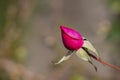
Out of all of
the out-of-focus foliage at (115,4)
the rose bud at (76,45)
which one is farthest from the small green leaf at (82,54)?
the out-of-focus foliage at (115,4)

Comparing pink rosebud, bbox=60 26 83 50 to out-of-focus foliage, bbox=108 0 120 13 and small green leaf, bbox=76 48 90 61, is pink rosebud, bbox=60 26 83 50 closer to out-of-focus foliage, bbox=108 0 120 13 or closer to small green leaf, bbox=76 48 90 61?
small green leaf, bbox=76 48 90 61

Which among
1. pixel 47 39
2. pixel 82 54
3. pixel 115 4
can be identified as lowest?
pixel 47 39

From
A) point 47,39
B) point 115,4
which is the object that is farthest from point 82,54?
point 47,39

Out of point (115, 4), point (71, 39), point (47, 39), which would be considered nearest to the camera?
point (71, 39)

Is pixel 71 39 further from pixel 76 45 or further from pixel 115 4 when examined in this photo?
pixel 115 4

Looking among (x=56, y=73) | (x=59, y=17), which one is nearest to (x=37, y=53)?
(x=59, y=17)

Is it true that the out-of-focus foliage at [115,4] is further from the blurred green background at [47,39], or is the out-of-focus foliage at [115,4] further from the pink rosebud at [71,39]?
the pink rosebud at [71,39]

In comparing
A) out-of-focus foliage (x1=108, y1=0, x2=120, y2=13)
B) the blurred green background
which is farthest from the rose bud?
out-of-focus foliage (x1=108, y1=0, x2=120, y2=13)
